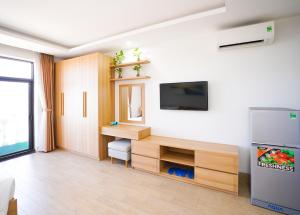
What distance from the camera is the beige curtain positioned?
392 centimetres

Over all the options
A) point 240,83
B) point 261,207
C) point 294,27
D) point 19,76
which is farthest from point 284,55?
point 19,76

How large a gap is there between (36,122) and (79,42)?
2376 millimetres

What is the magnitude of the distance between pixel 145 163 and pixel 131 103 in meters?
1.37

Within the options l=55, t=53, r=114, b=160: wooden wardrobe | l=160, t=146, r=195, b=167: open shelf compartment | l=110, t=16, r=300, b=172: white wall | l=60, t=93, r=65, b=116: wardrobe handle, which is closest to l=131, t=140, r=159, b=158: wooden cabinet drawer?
l=160, t=146, r=195, b=167: open shelf compartment

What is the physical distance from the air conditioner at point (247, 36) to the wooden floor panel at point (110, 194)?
7.07ft

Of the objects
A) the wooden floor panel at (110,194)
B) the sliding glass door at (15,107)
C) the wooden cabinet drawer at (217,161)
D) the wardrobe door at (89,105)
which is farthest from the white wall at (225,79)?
the sliding glass door at (15,107)

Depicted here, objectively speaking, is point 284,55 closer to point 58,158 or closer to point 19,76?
point 58,158

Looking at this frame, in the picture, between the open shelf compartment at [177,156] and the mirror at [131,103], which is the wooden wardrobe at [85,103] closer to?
the mirror at [131,103]

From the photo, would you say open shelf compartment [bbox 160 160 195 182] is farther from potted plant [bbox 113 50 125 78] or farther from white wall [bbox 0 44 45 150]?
white wall [bbox 0 44 45 150]

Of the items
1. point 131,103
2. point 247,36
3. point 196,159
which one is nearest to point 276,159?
point 196,159

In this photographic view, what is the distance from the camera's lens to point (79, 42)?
3418mm

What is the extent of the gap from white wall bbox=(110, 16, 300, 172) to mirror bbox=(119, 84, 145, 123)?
0.17 metres

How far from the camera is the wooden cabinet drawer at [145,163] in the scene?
2.72 m

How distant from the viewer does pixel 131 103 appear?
3520 millimetres
